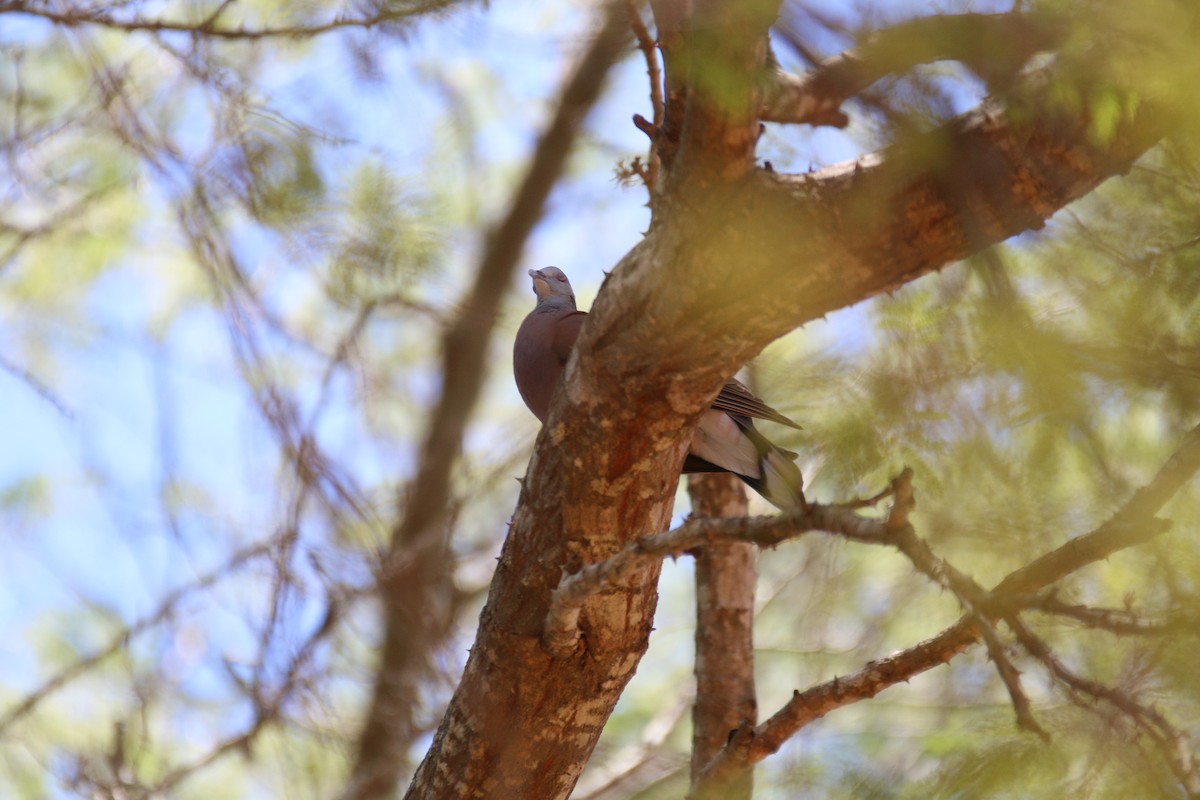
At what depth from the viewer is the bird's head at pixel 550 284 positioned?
429cm

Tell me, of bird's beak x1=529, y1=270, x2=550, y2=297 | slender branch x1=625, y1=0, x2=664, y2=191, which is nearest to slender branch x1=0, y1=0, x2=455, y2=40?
slender branch x1=625, y1=0, x2=664, y2=191

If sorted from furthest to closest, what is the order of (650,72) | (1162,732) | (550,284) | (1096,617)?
(550,284) < (650,72) < (1162,732) < (1096,617)

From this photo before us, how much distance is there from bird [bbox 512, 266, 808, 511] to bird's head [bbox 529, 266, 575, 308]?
0.77 metres

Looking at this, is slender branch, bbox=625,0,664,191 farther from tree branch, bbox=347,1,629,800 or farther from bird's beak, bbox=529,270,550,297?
bird's beak, bbox=529,270,550,297

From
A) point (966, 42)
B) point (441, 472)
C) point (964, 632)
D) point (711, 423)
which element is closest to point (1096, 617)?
point (964, 632)

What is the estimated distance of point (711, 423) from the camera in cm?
329

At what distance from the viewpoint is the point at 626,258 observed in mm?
2254

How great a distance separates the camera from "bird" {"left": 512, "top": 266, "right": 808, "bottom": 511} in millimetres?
3154

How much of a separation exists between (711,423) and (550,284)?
4.16ft

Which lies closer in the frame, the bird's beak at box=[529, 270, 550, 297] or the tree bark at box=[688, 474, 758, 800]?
the tree bark at box=[688, 474, 758, 800]

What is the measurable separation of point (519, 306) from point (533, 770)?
3867 mm

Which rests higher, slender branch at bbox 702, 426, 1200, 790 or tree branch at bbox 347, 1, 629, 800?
tree branch at bbox 347, 1, 629, 800

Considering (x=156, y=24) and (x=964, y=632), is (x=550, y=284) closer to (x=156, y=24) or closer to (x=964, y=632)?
(x=156, y=24)

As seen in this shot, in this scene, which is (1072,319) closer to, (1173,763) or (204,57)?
(1173,763)
